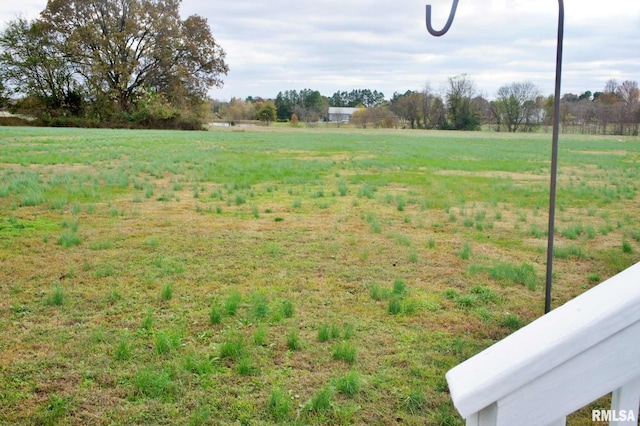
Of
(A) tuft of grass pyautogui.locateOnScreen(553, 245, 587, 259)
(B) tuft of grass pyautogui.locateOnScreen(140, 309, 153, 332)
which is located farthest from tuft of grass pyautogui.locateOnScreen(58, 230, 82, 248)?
(A) tuft of grass pyautogui.locateOnScreen(553, 245, 587, 259)

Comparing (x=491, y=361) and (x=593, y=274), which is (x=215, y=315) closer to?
(x=491, y=361)

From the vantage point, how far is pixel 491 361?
640 mm

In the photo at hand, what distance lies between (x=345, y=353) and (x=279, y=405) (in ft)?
1.94

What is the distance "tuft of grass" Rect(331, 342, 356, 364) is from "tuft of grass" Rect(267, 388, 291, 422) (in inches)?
18.3

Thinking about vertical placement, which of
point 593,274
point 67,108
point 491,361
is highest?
point 67,108

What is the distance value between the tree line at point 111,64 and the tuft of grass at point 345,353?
23.9m

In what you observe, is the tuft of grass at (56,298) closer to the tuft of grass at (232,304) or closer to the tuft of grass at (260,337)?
the tuft of grass at (232,304)

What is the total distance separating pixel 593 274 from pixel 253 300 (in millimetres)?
2860

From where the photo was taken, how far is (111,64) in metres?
27.0

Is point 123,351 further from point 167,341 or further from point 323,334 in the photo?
point 323,334

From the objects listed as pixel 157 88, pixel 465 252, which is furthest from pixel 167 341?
pixel 157 88

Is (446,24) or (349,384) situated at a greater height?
(446,24)

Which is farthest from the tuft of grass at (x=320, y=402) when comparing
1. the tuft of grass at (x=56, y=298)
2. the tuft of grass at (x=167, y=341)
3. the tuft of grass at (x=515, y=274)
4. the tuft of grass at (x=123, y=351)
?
the tuft of grass at (x=515, y=274)

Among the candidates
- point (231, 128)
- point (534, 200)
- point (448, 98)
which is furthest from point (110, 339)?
point (231, 128)
